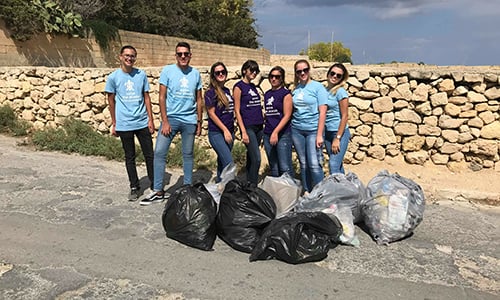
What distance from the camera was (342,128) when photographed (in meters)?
4.33

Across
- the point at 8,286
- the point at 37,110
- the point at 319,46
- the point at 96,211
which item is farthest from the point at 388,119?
the point at 319,46

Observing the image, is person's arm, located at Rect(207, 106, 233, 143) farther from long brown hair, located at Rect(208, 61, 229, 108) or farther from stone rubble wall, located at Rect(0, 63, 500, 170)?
stone rubble wall, located at Rect(0, 63, 500, 170)

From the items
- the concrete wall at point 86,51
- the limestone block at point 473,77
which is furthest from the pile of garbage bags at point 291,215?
the concrete wall at point 86,51

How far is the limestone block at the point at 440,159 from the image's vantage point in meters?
6.34

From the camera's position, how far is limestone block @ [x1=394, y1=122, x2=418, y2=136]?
6414mm

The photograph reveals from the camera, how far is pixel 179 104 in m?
4.23

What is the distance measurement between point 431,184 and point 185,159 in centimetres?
365

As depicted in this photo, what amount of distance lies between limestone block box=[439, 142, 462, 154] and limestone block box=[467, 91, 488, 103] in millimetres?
730

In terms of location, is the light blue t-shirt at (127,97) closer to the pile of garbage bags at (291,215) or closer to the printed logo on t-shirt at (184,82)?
the printed logo on t-shirt at (184,82)

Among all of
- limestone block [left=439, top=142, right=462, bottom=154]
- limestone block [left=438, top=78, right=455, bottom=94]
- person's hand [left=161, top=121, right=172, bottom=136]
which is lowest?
limestone block [left=439, top=142, right=462, bottom=154]

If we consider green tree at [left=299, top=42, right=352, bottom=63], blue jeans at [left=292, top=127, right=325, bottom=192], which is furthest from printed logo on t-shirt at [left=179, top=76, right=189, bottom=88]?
green tree at [left=299, top=42, right=352, bottom=63]

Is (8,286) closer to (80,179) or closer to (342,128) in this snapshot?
(80,179)

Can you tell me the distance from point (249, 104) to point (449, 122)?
12.2 ft

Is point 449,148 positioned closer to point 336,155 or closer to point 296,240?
point 336,155
